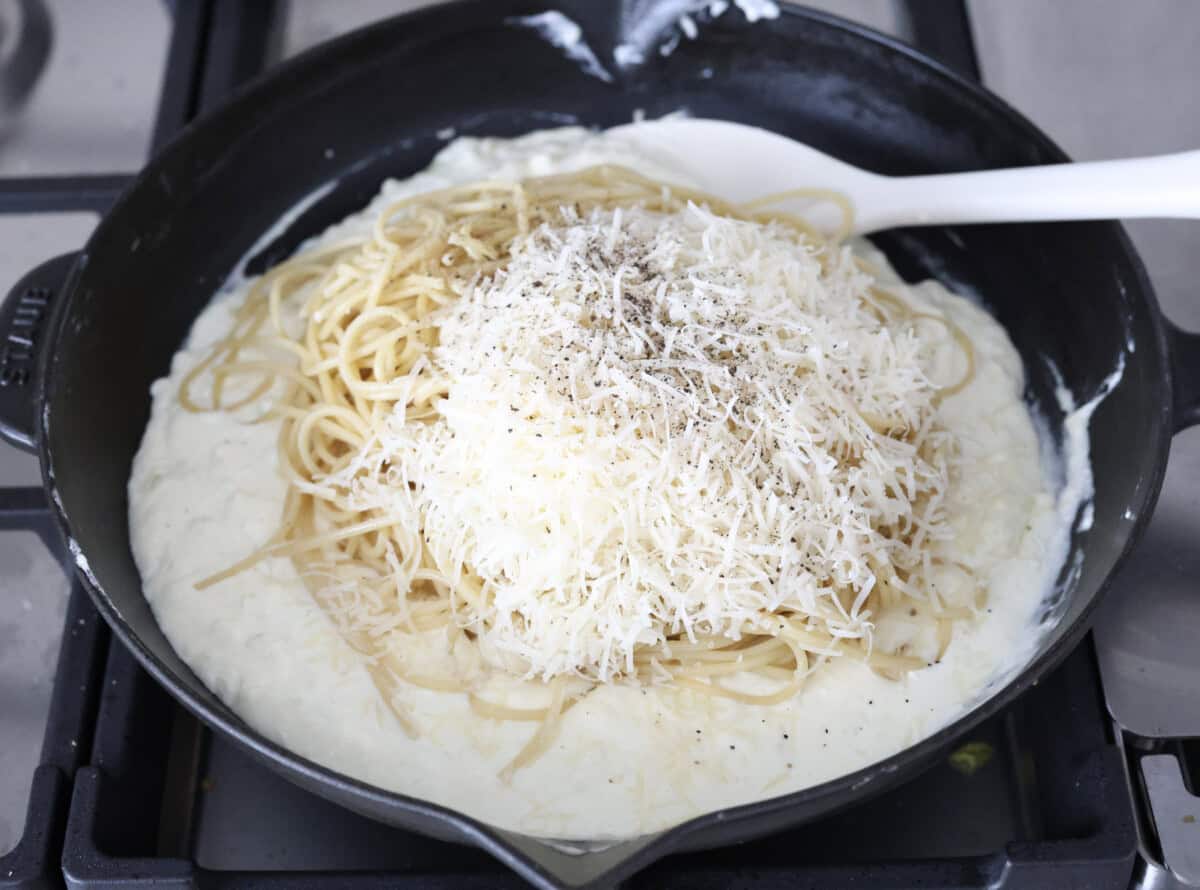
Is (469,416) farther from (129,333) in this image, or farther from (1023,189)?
(1023,189)

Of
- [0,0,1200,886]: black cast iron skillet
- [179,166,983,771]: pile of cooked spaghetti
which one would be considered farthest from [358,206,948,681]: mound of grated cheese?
[0,0,1200,886]: black cast iron skillet

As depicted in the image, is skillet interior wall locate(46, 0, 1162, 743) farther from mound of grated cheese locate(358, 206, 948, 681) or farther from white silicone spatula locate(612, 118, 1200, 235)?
mound of grated cheese locate(358, 206, 948, 681)

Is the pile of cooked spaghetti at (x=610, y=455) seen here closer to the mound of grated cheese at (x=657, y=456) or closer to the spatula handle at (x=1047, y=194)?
the mound of grated cheese at (x=657, y=456)

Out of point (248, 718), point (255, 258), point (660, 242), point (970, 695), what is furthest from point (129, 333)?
point (970, 695)

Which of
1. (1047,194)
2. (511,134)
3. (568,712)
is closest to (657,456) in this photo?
(568,712)

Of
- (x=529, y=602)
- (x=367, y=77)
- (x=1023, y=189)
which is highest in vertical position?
(x=1023, y=189)

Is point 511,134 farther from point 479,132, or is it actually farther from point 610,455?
point 610,455
